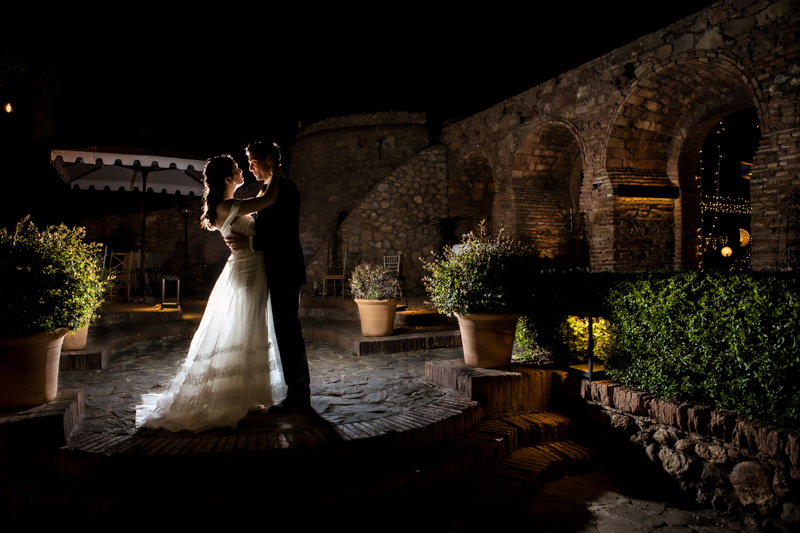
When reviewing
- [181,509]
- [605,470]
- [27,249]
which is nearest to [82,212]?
[27,249]

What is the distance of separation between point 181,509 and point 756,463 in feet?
10.9

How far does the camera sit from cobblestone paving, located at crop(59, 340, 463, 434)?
10.5ft

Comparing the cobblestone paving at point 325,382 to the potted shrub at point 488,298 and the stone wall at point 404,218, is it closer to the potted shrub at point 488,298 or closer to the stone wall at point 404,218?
the potted shrub at point 488,298

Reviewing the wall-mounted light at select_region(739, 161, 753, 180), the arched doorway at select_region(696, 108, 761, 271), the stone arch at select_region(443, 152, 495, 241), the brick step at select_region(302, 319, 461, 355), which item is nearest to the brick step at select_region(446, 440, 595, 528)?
the brick step at select_region(302, 319, 461, 355)

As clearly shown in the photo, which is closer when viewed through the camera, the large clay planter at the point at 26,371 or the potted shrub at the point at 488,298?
the large clay planter at the point at 26,371

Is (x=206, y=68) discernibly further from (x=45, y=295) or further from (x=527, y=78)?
(x=45, y=295)

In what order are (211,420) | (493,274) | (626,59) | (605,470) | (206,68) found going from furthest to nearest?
(206,68), (626,59), (493,274), (605,470), (211,420)

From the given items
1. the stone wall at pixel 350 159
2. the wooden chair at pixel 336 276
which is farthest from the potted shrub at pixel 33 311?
the stone wall at pixel 350 159

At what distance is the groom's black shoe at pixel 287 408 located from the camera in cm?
312

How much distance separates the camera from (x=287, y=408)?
10.3 feet

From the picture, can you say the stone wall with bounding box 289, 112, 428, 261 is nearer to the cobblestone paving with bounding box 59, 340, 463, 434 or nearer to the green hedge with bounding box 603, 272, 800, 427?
the cobblestone paving with bounding box 59, 340, 463, 434

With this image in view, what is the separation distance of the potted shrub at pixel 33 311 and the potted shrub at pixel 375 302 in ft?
11.0

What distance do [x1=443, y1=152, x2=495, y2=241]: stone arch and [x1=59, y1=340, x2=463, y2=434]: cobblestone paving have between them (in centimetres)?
778

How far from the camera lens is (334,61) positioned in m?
15.1
